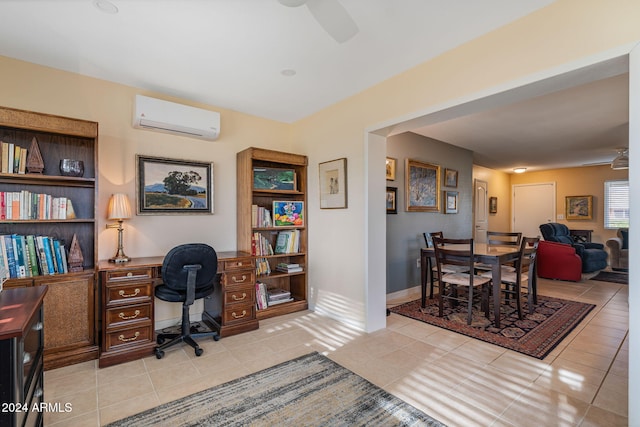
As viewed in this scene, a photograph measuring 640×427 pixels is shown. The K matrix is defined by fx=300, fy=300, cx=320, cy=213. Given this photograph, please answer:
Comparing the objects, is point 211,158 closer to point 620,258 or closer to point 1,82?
point 1,82

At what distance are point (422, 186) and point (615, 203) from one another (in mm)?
5835

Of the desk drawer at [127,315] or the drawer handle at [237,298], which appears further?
the drawer handle at [237,298]

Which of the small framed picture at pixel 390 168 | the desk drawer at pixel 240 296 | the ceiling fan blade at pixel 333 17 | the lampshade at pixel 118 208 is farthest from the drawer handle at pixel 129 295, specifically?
the small framed picture at pixel 390 168

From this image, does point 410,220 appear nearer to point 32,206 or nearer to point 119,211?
point 119,211

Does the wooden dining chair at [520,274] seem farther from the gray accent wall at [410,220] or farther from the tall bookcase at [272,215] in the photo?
the tall bookcase at [272,215]

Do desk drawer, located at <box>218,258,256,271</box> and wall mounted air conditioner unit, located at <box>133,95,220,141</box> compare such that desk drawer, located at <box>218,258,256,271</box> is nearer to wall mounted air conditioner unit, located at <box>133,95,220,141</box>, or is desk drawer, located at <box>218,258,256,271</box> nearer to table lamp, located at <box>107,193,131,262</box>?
table lamp, located at <box>107,193,131,262</box>

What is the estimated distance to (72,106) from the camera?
274cm

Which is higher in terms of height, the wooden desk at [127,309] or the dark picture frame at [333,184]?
the dark picture frame at [333,184]

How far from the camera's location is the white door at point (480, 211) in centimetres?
705

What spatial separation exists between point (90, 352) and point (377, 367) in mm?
2377

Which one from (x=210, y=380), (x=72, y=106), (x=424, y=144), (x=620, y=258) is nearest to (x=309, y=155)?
(x=424, y=144)

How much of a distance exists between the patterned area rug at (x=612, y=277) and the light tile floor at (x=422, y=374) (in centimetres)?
318

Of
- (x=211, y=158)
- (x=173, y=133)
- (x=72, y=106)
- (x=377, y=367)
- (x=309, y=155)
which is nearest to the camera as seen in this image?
(x=377, y=367)

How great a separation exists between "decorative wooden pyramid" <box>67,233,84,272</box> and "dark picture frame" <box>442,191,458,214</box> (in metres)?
5.06
